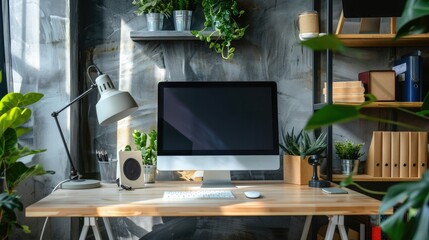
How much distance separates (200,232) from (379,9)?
1577mm

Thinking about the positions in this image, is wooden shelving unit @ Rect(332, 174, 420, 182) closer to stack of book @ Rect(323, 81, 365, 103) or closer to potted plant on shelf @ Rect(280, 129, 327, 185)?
potted plant on shelf @ Rect(280, 129, 327, 185)

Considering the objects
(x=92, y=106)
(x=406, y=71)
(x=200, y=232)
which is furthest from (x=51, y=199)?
(x=406, y=71)

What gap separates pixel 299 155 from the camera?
2541 mm

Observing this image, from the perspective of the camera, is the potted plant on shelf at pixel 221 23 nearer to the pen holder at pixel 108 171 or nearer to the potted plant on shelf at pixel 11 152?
the pen holder at pixel 108 171

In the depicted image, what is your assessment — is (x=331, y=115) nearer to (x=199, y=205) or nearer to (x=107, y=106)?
(x=199, y=205)

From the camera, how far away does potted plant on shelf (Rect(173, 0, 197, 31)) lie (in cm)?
262

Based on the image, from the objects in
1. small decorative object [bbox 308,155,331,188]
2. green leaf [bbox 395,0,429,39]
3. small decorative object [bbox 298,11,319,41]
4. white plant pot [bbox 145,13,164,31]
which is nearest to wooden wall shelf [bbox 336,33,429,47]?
small decorative object [bbox 298,11,319,41]

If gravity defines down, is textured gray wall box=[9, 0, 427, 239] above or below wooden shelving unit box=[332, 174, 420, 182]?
above

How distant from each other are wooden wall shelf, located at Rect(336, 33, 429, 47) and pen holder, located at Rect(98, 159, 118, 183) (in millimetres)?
1354

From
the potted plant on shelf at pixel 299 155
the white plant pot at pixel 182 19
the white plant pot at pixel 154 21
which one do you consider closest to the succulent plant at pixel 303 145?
the potted plant on shelf at pixel 299 155

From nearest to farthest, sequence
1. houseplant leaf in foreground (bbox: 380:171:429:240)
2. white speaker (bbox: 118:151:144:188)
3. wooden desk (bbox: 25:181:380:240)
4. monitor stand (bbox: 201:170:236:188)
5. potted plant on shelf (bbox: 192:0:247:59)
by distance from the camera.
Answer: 1. houseplant leaf in foreground (bbox: 380:171:429:240)
2. wooden desk (bbox: 25:181:380:240)
3. white speaker (bbox: 118:151:144:188)
4. monitor stand (bbox: 201:170:236:188)
5. potted plant on shelf (bbox: 192:0:247:59)

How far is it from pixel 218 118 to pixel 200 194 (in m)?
0.47

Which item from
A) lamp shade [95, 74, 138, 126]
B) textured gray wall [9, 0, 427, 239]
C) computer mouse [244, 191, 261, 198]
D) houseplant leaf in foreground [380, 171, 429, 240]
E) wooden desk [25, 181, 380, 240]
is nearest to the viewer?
houseplant leaf in foreground [380, 171, 429, 240]

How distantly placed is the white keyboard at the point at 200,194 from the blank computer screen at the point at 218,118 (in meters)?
0.28
